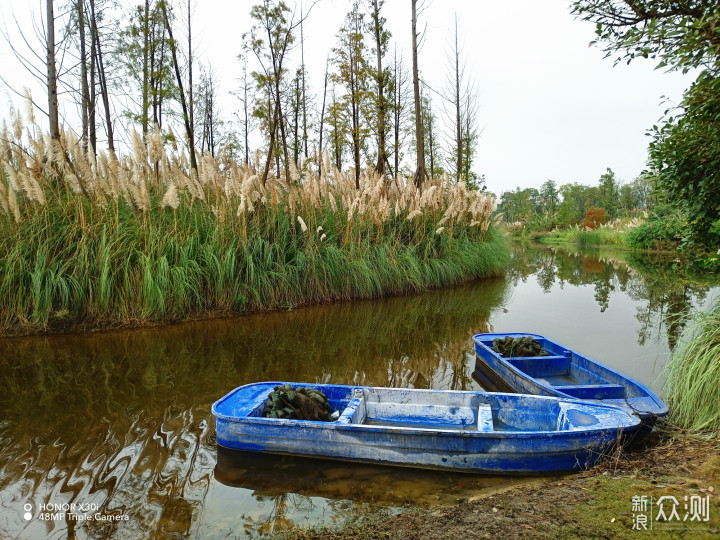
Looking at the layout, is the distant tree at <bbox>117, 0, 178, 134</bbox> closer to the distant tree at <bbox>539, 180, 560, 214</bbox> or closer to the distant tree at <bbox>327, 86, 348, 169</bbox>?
the distant tree at <bbox>327, 86, 348, 169</bbox>

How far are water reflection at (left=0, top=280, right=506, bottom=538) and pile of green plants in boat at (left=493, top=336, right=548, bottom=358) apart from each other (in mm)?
563

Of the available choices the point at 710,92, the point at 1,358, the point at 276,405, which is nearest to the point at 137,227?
the point at 1,358

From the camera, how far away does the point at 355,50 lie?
1377cm

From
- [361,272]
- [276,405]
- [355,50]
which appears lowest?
[276,405]

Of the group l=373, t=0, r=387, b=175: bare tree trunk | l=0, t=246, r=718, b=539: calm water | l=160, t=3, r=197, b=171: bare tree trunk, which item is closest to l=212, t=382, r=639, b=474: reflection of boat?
l=0, t=246, r=718, b=539: calm water

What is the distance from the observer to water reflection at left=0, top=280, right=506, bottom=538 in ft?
9.59

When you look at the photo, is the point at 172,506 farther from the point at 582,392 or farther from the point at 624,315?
the point at 624,315

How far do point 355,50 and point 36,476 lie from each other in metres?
13.7

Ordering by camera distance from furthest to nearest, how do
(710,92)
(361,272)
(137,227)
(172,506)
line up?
1. (361,272)
2. (137,227)
3. (710,92)
4. (172,506)

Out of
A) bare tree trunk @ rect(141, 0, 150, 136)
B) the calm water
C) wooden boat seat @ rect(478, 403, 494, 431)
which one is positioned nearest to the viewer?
the calm water

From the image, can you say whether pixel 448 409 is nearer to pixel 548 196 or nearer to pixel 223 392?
pixel 223 392

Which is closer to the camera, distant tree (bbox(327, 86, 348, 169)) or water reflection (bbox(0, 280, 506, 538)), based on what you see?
water reflection (bbox(0, 280, 506, 538))

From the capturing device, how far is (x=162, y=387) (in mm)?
4941

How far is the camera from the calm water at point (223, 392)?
2871 millimetres
